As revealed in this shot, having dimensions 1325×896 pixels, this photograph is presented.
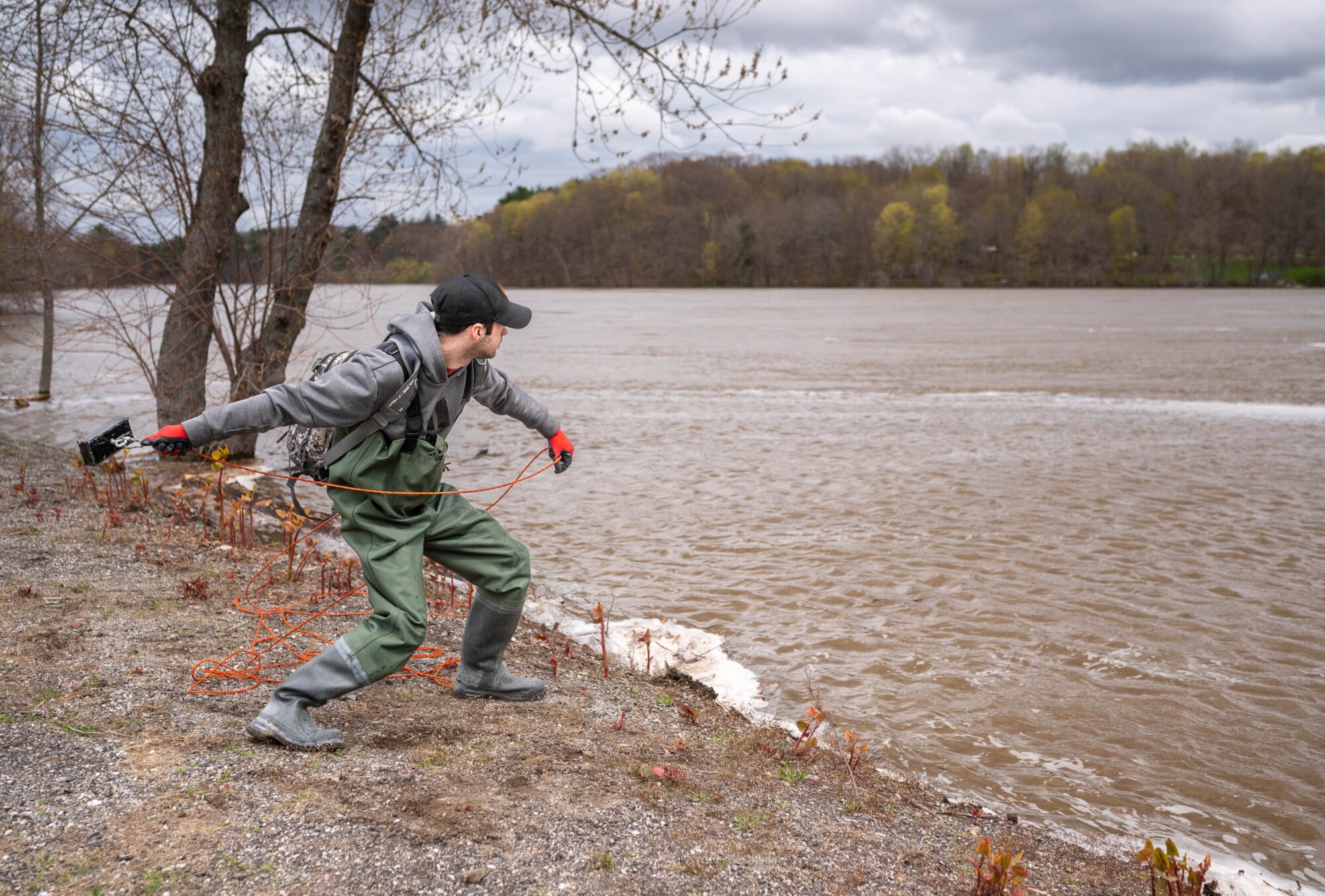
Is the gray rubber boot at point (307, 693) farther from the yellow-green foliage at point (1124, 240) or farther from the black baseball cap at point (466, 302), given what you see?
the yellow-green foliage at point (1124, 240)

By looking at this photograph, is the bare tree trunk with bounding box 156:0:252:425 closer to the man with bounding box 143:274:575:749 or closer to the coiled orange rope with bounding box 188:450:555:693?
the coiled orange rope with bounding box 188:450:555:693

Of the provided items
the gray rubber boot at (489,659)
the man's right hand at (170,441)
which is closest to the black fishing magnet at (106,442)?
the man's right hand at (170,441)

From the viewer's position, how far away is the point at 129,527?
304 inches

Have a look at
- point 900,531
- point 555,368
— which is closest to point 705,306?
point 555,368

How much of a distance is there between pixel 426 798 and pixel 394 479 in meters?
1.30

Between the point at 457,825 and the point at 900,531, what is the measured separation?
7215mm

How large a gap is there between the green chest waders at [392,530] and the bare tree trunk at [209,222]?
300 inches

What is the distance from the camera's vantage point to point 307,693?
3967 mm

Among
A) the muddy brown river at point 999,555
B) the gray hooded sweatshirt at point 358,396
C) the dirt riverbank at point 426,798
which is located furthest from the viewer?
the muddy brown river at point 999,555

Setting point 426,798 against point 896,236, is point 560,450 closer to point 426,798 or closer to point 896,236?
point 426,798

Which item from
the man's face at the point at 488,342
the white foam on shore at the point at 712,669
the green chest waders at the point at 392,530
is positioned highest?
the man's face at the point at 488,342

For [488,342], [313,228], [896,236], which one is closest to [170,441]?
[488,342]

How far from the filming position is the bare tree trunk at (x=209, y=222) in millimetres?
10516

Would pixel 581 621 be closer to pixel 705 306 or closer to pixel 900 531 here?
pixel 900 531
